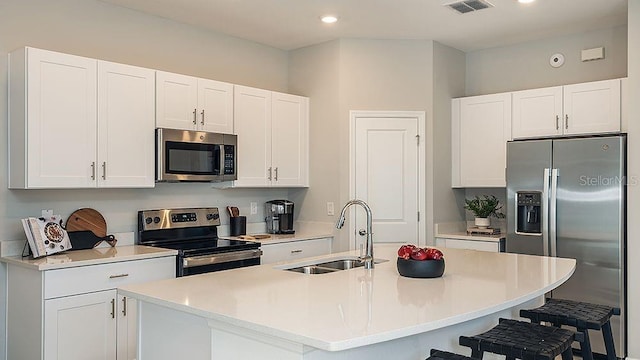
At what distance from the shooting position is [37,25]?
3.59 meters

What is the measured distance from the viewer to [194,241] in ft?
14.0

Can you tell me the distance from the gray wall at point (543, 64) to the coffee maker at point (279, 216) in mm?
2151

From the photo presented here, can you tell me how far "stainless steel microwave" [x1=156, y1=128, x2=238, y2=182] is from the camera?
390cm

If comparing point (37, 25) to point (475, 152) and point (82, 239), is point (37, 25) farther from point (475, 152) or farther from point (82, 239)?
point (475, 152)

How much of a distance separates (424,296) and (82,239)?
2528 millimetres

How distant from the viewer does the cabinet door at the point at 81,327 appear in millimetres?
3062

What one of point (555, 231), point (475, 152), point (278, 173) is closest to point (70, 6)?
point (278, 173)

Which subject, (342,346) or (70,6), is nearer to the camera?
(342,346)

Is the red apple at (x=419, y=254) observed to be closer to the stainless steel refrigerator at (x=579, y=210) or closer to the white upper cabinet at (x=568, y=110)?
the stainless steel refrigerator at (x=579, y=210)

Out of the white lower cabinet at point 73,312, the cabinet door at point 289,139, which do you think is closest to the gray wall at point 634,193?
the cabinet door at point 289,139

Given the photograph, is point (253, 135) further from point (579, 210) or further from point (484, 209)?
point (579, 210)

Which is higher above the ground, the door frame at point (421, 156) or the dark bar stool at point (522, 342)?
the door frame at point (421, 156)

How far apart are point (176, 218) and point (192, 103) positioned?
36.2 inches

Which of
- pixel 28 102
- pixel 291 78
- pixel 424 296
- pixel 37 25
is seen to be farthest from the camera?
pixel 291 78
